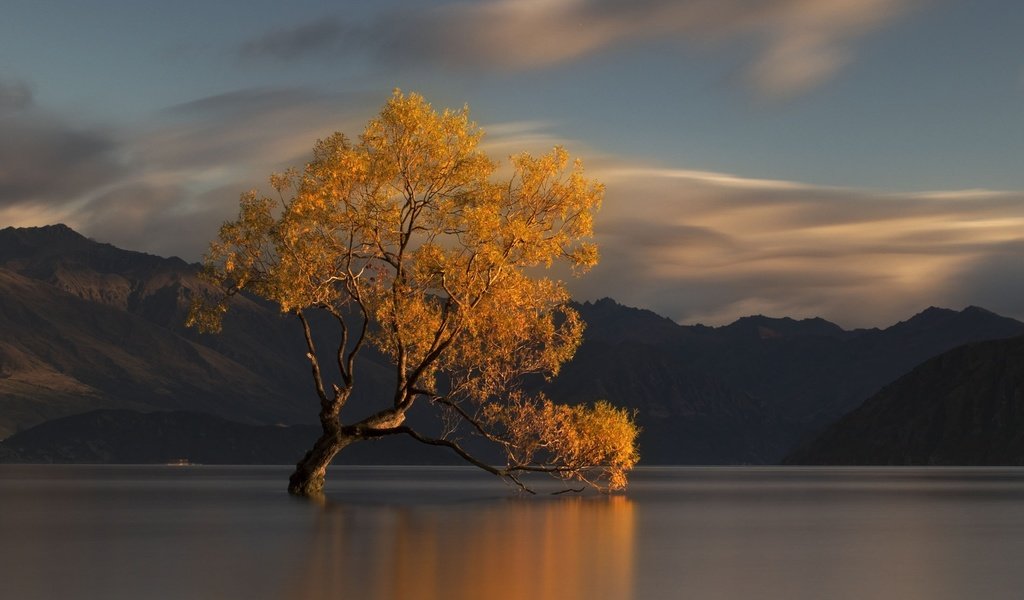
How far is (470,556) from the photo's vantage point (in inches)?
1628

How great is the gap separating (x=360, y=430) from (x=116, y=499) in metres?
31.9

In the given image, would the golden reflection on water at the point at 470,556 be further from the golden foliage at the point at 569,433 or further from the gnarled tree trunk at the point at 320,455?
the gnarled tree trunk at the point at 320,455

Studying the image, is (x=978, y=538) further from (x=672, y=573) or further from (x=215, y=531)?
(x=215, y=531)

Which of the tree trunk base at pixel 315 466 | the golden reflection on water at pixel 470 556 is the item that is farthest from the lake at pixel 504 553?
the tree trunk base at pixel 315 466

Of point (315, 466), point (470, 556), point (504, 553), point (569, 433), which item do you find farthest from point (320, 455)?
point (470, 556)

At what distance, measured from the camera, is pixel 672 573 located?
1469 inches

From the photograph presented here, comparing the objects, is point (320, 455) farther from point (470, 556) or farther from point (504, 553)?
point (470, 556)

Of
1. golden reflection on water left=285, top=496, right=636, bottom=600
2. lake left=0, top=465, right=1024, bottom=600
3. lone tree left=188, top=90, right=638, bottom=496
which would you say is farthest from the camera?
lone tree left=188, top=90, right=638, bottom=496

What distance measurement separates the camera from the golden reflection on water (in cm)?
3200

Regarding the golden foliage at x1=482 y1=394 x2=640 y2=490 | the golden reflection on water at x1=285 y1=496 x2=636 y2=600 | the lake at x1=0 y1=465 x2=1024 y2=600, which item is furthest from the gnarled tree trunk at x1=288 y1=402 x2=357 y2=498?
the golden reflection on water at x1=285 y1=496 x2=636 y2=600

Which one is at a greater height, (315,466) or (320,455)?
(320,455)

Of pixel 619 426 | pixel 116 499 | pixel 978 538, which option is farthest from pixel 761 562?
pixel 116 499

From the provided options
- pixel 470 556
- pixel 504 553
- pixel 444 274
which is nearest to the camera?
pixel 470 556

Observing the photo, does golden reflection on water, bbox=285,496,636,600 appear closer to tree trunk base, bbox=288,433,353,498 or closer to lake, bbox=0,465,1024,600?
lake, bbox=0,465,1024,600
